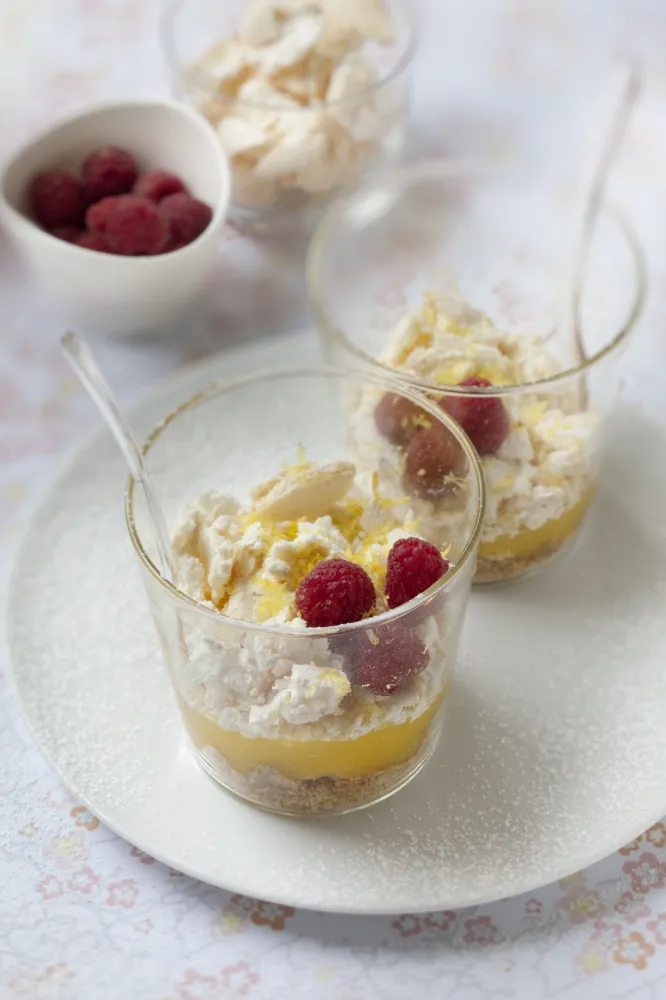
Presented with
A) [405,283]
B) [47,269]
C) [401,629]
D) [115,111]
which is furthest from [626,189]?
[401,629]

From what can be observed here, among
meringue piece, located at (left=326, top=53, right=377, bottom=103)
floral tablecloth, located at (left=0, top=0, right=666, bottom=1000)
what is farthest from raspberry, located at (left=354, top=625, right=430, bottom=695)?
meringue piece, located at (left=326, top=53, right=377, bottom=103)

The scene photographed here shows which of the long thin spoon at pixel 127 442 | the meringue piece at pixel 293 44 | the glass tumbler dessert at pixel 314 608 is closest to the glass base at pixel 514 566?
the glass tumbler dessert at pixel 314 608

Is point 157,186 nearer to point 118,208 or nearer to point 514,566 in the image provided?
point 118,208

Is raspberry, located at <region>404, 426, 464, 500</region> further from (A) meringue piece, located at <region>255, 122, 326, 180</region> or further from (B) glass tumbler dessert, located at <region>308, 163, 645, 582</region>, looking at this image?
(A) meringue piece, located at <region>255, 122, 326, 180</region>

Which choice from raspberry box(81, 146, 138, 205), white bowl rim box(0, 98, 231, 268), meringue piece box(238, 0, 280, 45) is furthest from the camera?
meringue piece box(238, 0, 280, 45)

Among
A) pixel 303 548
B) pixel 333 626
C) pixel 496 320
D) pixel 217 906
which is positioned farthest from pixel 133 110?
pixel 217 906

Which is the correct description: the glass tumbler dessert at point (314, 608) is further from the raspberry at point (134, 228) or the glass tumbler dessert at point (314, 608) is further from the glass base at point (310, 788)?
the raspberry at point (134, 228)
